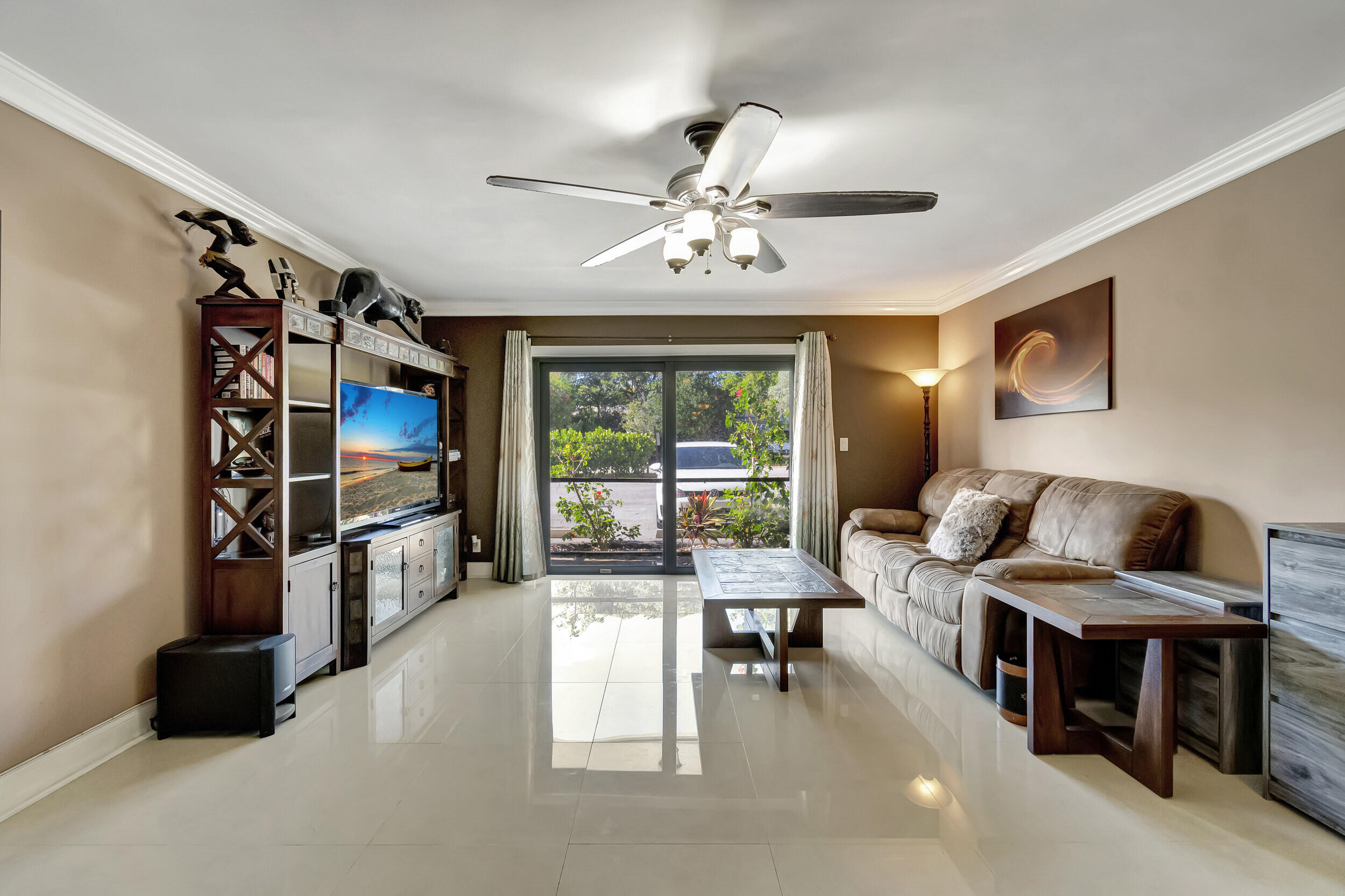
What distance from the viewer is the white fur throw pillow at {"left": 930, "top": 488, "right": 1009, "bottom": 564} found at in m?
3.66

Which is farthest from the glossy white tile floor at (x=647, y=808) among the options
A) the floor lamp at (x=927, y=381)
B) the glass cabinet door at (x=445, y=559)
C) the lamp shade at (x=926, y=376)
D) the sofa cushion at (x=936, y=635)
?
the lamp shade at (x=926, y=376)

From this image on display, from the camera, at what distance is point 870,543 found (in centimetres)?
443

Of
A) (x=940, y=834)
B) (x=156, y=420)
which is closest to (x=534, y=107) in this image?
(x=156, y=420)

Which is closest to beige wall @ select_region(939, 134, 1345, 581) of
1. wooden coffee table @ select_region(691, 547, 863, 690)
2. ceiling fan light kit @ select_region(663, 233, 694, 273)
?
wooden coffee table @ select_region(691, 547, 863, 690)

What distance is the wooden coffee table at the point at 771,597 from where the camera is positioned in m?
2.95

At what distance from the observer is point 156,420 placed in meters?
2.60

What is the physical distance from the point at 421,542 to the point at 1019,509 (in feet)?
12.8

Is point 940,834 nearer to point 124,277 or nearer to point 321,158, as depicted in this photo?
point 321,158

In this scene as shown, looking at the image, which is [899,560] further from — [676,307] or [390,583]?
[390,583]

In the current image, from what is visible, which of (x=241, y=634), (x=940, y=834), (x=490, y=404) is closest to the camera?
(x=940, y=834)

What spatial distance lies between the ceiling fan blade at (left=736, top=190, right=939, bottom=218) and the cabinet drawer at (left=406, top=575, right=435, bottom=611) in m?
3.21

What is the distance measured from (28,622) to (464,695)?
159cm

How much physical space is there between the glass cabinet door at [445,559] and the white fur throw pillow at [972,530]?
3.47m

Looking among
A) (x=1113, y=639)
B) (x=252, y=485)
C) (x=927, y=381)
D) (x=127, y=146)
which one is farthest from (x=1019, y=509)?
(x=127, y=146)
